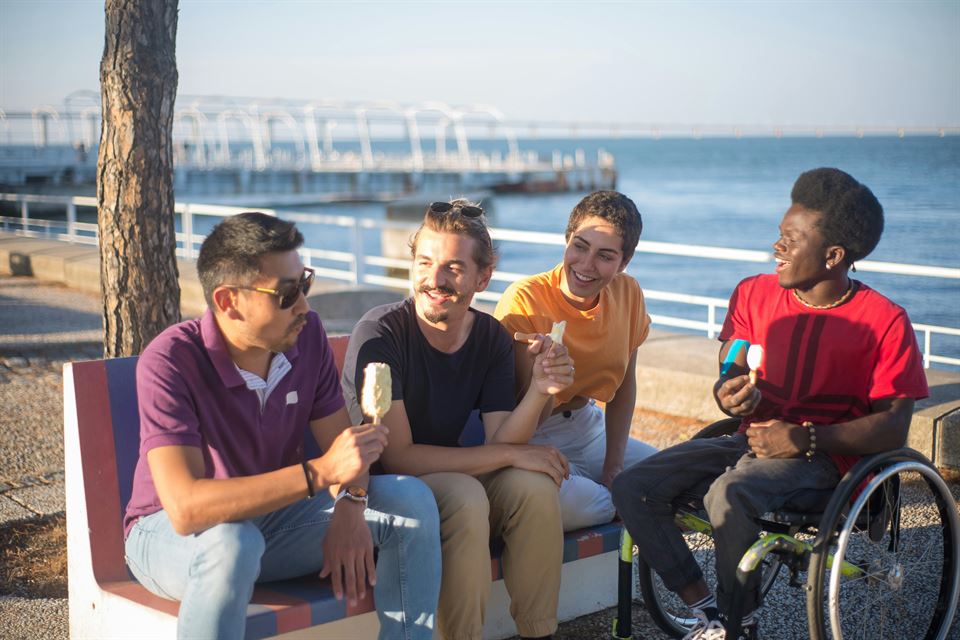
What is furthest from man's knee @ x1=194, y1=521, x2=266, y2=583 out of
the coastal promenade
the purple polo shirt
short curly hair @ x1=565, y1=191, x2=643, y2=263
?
short curly hair @ x1=565, y1=191, x2=643, y2=263

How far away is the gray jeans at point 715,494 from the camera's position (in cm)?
286

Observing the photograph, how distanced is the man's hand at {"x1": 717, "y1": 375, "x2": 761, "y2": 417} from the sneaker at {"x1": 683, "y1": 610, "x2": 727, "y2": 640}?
60 cm

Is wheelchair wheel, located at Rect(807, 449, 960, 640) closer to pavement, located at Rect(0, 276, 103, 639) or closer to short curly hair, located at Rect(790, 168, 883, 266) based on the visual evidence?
short curly hair, located at Rect(790, 168, 883, 266)

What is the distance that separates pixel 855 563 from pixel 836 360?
0.76 meters

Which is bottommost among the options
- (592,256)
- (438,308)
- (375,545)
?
(375,545)

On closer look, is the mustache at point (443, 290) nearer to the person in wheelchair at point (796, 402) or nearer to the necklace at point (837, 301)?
the person in wheelchair at point (796, 402)

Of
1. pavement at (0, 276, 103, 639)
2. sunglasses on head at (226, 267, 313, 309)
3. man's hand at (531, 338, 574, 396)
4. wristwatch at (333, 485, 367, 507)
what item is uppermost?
sunglasses on head at (226, 267, 313, 309)

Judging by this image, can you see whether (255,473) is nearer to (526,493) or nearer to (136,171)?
(526,493)

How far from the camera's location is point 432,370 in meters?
3.15

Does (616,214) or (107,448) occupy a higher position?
(616,214)

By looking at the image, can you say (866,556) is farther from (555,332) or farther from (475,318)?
(475,318)

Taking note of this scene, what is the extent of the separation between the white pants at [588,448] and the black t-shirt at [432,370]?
446 millimetres

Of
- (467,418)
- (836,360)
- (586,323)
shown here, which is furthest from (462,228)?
(836,360)

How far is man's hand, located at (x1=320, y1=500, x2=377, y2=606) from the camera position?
2.70 m
